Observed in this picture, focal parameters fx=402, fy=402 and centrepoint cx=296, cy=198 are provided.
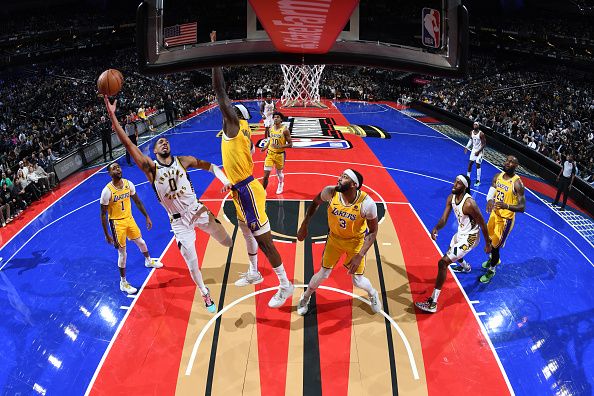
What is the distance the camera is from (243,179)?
5.62 m

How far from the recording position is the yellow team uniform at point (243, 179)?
17.9 ft

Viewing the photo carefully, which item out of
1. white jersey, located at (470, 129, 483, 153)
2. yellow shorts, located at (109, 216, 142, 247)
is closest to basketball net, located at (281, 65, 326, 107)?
white jersey, located at (470, 129, 483, 153)

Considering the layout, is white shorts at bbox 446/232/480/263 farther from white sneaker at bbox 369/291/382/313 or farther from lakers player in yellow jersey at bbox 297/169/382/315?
lakers player in yellow jersey at bbox 297/169/382/315

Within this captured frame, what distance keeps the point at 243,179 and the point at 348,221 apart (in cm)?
164

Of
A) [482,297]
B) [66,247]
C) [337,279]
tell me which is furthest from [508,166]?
[66,247]

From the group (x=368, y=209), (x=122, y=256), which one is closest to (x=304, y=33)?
(x=368, y=209)

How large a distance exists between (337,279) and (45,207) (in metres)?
8.03

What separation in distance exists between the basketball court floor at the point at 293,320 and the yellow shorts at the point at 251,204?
1364mm

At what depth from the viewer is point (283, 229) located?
28.6 ft

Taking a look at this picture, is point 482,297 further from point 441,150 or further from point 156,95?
point 156,95

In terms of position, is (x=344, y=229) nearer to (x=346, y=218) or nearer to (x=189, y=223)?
(x=346, y=218)

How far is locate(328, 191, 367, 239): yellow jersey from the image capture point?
15.8 feet

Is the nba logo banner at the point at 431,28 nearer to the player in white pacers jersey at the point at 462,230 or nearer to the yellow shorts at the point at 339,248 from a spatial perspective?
the yellow shorts at the point at 339,248

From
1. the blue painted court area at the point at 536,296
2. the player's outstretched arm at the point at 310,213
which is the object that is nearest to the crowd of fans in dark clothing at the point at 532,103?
the blue painted court area at the point at 536,296
